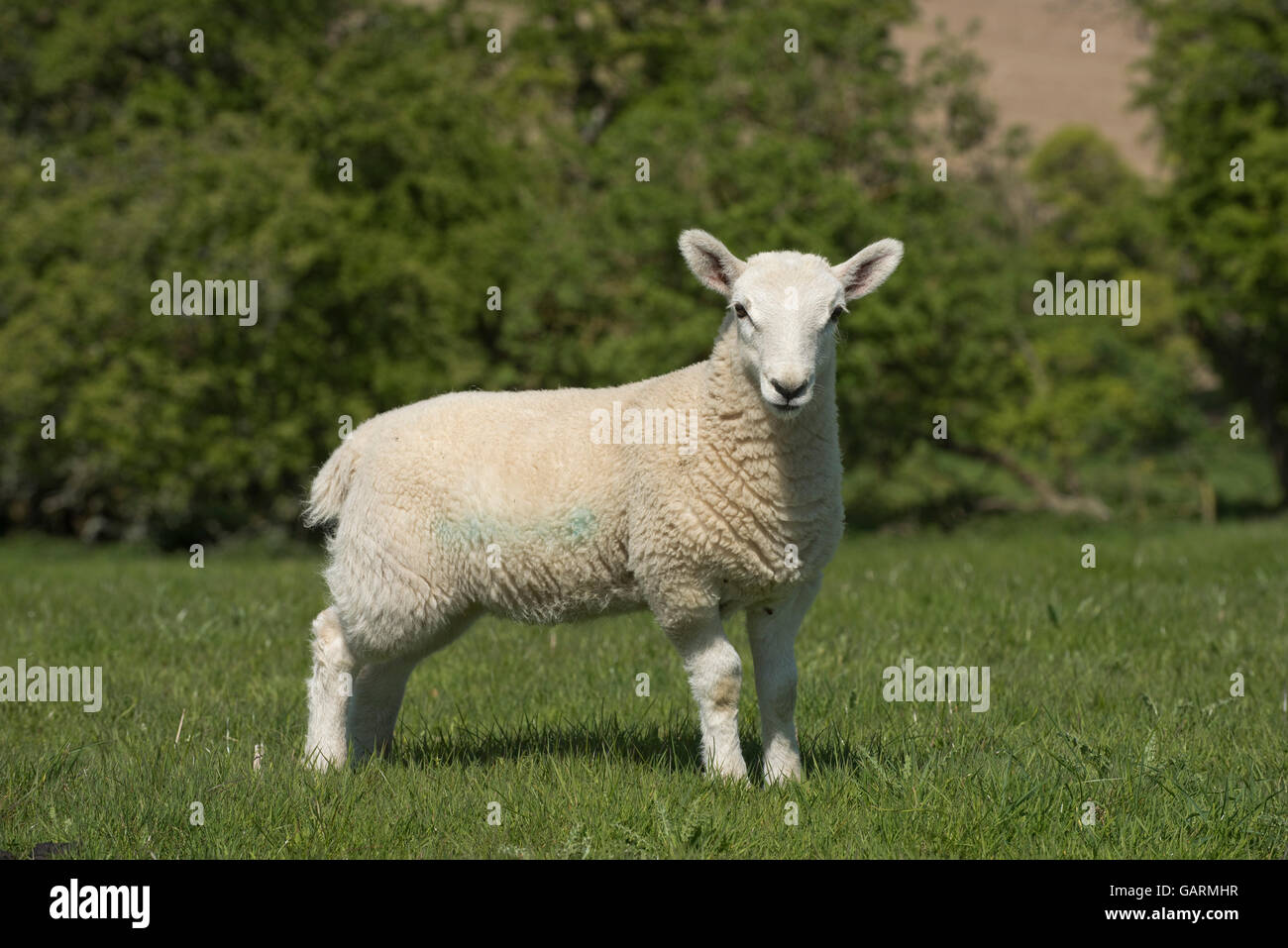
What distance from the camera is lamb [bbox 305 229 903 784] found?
17.3ft

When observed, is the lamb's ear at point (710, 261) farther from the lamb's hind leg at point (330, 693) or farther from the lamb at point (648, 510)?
the lamb's hind leg at point (330, 693)

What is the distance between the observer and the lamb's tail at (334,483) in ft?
20.1

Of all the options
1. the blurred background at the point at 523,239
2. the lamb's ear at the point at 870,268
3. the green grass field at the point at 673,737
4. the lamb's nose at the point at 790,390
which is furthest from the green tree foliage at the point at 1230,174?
the lamb's nose at the point at 790,390

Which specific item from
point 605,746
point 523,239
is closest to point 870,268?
point 605,746

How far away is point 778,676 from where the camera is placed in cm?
542

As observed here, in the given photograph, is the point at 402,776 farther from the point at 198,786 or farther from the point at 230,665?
the point at 230,665

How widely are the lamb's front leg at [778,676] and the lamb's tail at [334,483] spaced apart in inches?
75.9

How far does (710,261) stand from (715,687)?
169cm

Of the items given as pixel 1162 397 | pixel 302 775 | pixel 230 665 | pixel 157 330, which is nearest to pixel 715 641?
pixel 302 775

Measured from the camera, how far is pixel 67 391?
2234cm

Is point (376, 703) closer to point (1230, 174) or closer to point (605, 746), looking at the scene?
point (605, 746)

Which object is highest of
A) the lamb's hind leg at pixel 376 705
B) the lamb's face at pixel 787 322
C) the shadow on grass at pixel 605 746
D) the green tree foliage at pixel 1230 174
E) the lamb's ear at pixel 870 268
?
the green tree foliage at pixel 1230 174

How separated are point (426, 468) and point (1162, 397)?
2714 centimetres

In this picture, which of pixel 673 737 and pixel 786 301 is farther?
pixel 673 737
